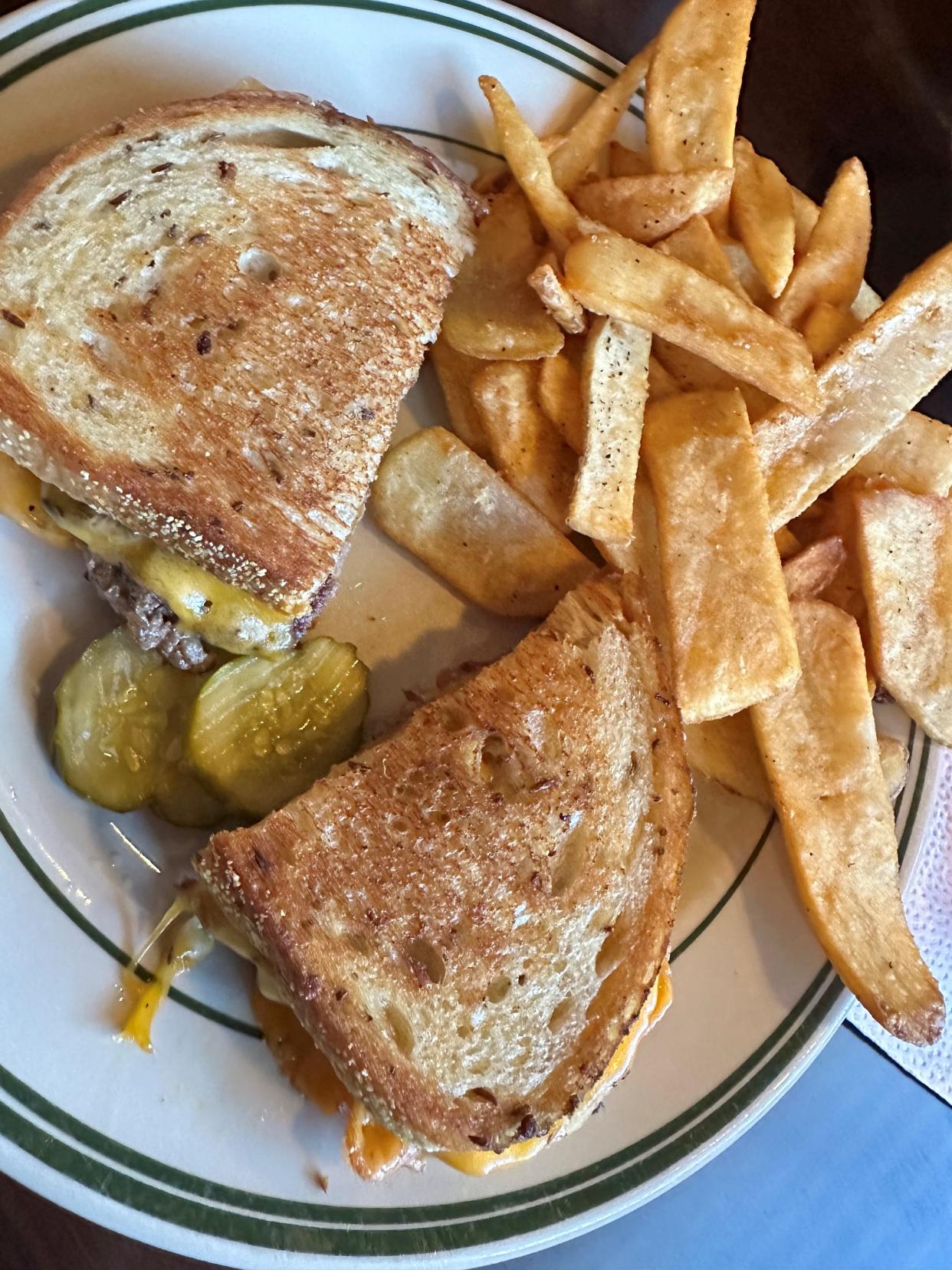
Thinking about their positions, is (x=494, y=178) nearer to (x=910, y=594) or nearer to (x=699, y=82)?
(x=699, y=82)

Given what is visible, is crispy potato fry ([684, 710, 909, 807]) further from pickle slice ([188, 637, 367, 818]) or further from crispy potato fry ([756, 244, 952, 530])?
pickle slice ([188, 637, 367, 818])

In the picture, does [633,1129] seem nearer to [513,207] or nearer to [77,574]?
[77,574]

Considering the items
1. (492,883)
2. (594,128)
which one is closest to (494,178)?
(594,128)

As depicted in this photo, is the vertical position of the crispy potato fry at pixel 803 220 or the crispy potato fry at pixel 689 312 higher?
the crispy potato fry at pixel 803 220

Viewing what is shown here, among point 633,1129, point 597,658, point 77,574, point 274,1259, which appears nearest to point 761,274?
point 597,658

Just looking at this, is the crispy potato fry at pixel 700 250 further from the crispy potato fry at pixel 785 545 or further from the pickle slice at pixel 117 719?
the pickle slice at pixel 117 719

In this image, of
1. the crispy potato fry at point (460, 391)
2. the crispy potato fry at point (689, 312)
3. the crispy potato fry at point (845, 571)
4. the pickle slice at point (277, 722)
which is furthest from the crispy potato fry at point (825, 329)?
the pickle slice at point (277, 722)
